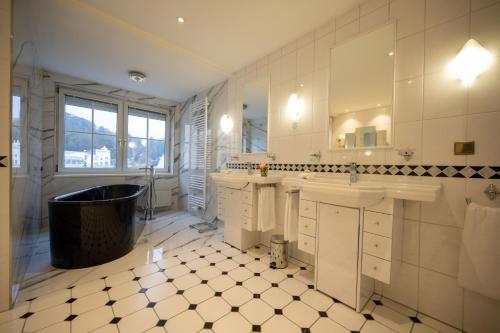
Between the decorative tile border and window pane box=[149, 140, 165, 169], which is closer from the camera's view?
the decorative tile border

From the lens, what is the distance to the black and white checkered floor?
1.30 m

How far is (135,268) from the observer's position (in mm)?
1983

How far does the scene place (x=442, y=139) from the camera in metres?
1.36

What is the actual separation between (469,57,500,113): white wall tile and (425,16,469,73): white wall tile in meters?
0.21

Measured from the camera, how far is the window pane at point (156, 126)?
13.9 ft

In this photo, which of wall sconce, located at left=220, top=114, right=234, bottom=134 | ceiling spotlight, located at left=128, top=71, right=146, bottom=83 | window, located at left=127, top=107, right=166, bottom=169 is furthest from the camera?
window, located at left=127, top=107, right=166, bottom=169

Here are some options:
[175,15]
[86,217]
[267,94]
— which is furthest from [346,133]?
[86,217]

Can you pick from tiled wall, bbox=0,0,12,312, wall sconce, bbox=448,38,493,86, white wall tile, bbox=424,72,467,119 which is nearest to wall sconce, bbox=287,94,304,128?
white wall tile, bbox=424,72,467,119

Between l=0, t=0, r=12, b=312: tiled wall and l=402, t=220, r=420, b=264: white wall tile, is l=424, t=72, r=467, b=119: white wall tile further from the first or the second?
l=0, t=0, r=12, b=312: tiled wall

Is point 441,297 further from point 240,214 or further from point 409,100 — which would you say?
point 240,214

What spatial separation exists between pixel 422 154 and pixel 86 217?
9.94 feet

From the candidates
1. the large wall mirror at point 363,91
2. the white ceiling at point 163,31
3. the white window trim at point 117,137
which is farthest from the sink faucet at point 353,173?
the white window trim at point 117,137

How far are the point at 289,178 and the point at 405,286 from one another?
1221 mm

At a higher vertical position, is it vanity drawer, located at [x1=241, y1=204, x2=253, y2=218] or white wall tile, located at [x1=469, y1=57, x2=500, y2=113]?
white wall tile, located at [x1=469, y1=57, x2=500, y2=113]
